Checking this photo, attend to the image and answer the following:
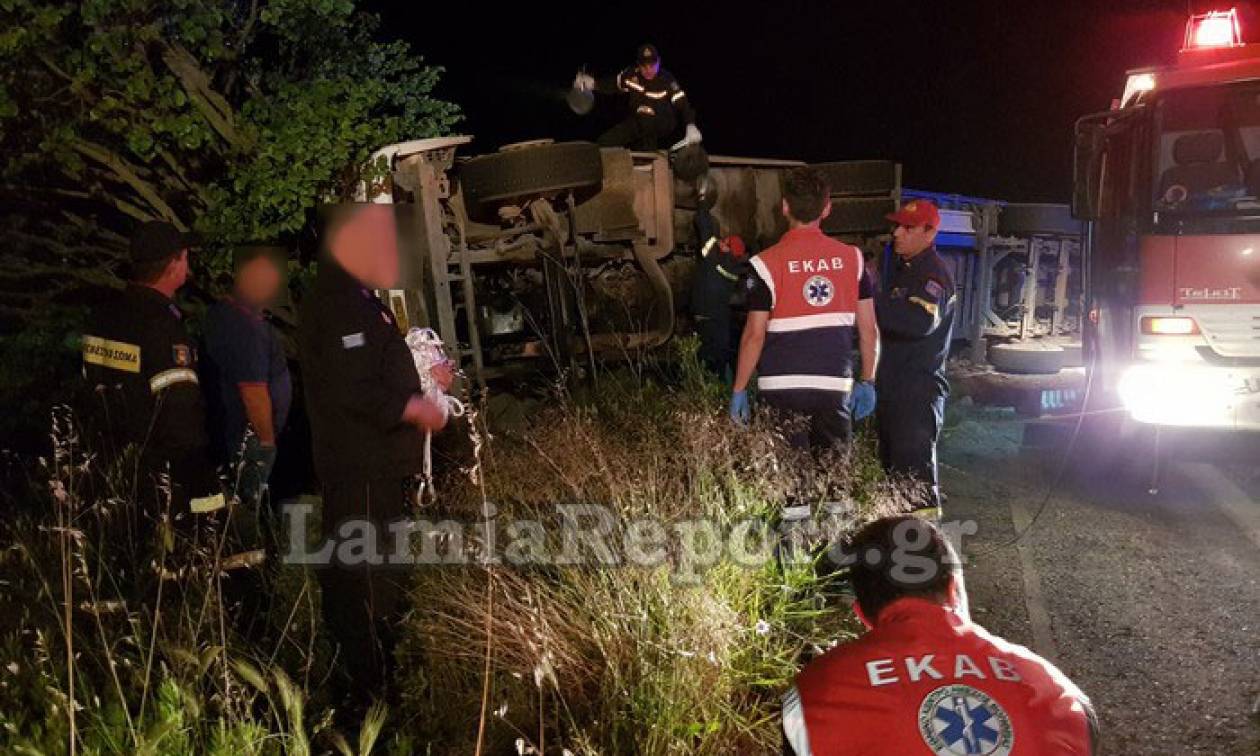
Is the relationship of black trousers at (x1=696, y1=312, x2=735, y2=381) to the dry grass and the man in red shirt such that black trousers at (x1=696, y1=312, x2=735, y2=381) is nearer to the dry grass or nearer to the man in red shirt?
the dry grass

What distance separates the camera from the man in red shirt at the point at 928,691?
1.57 m

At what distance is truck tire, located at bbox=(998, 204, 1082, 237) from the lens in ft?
41.8

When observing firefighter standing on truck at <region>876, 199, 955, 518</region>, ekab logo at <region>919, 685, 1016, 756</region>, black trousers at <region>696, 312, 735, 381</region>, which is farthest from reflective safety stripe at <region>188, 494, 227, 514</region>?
black trousers at <region>696, 312, 735, 381</region>

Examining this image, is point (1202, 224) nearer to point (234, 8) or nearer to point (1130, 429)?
point (1130, 429)

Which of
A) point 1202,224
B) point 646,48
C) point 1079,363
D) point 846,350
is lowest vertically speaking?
point 1079,363

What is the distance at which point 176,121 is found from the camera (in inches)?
254

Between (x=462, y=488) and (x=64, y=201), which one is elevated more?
(x=64, y=201)

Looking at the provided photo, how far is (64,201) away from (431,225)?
13.3ft

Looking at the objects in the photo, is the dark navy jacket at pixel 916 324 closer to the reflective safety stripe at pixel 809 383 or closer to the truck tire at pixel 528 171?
the reflective safety stripe at pixel 809 383

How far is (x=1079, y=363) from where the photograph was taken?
401 inches

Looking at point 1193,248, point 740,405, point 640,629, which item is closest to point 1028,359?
point 1193,248

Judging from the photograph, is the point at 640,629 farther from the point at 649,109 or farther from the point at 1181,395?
the point at 649,109

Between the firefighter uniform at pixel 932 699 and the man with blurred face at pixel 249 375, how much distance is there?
317 centimetres

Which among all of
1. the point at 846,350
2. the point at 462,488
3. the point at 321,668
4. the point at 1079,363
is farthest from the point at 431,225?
the point at 1079,363
